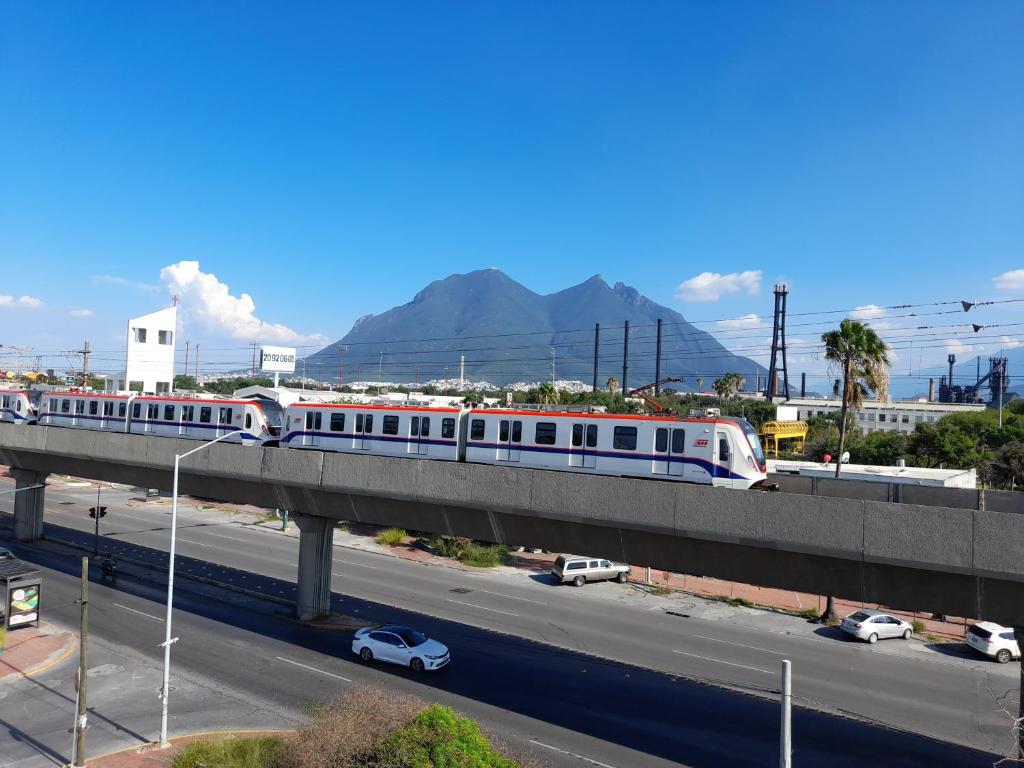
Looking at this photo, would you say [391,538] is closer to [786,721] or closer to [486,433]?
[486,433]

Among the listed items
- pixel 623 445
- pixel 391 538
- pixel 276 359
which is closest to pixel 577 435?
pixel 623 445

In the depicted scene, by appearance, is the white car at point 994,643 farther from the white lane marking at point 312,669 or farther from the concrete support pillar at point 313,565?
the concrete support pillar at point 313,565

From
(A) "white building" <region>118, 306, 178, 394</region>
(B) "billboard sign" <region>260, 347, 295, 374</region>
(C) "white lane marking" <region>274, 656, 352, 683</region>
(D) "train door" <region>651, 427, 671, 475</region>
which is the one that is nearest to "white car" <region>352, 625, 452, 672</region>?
(C) "white lane marking" <region>274, 656, 352, 683</region>

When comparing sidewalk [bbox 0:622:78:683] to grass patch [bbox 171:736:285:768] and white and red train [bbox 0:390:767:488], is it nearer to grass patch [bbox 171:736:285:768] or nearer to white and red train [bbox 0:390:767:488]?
white and red train [bbox 0:390:767:488]

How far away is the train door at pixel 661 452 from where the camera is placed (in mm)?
23228

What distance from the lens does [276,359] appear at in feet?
203

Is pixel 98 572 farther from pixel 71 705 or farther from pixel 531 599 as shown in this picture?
pixel 531 599

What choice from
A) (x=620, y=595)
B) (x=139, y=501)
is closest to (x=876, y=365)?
(x=620, y=595)

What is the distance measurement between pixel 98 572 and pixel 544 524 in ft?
91.5

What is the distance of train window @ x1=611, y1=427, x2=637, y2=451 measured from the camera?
23.9m

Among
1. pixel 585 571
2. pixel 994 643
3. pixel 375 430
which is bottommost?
pixel 585 571

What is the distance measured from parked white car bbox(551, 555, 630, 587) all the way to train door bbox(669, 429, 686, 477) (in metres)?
18.5

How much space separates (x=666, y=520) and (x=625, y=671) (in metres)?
9.53

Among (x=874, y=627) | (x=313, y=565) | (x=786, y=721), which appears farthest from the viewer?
(x=874, y=627)
